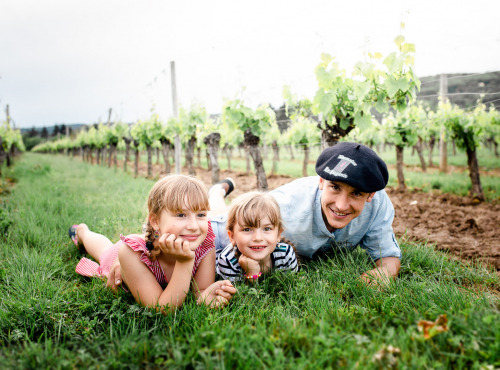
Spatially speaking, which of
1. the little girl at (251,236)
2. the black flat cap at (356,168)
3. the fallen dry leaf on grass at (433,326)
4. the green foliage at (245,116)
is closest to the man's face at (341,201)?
the black flat cap at (356,168)

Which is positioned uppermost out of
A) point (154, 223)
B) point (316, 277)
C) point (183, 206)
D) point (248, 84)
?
point (248, 84)

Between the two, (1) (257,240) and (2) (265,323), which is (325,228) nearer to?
(1) (257,240)

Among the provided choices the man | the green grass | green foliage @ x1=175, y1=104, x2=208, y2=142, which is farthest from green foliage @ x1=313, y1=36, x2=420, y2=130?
green foliage @ x1=175, y1=104, x2=208, y2=142

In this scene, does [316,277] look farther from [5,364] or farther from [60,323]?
[5,364]

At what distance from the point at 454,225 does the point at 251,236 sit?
4.18 metres

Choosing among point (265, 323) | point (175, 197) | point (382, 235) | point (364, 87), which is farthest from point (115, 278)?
point (364, 87)

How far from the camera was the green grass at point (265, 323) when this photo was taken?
4.46 ft

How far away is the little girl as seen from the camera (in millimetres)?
2240

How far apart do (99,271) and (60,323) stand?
2.79 ft

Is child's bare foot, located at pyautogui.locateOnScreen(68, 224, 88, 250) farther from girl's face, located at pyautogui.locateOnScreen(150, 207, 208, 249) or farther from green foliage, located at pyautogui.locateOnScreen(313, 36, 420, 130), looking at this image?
green foliage, located at pyautogui.locateOnScreen(313, 36, 420, 130)

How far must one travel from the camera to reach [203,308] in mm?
1880

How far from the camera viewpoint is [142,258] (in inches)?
81.3

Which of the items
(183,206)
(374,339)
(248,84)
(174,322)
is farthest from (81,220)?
(248,84)

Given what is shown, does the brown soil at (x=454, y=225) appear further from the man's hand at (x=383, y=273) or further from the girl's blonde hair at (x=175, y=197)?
the girl's blonde hair at (x=175, y=197)
